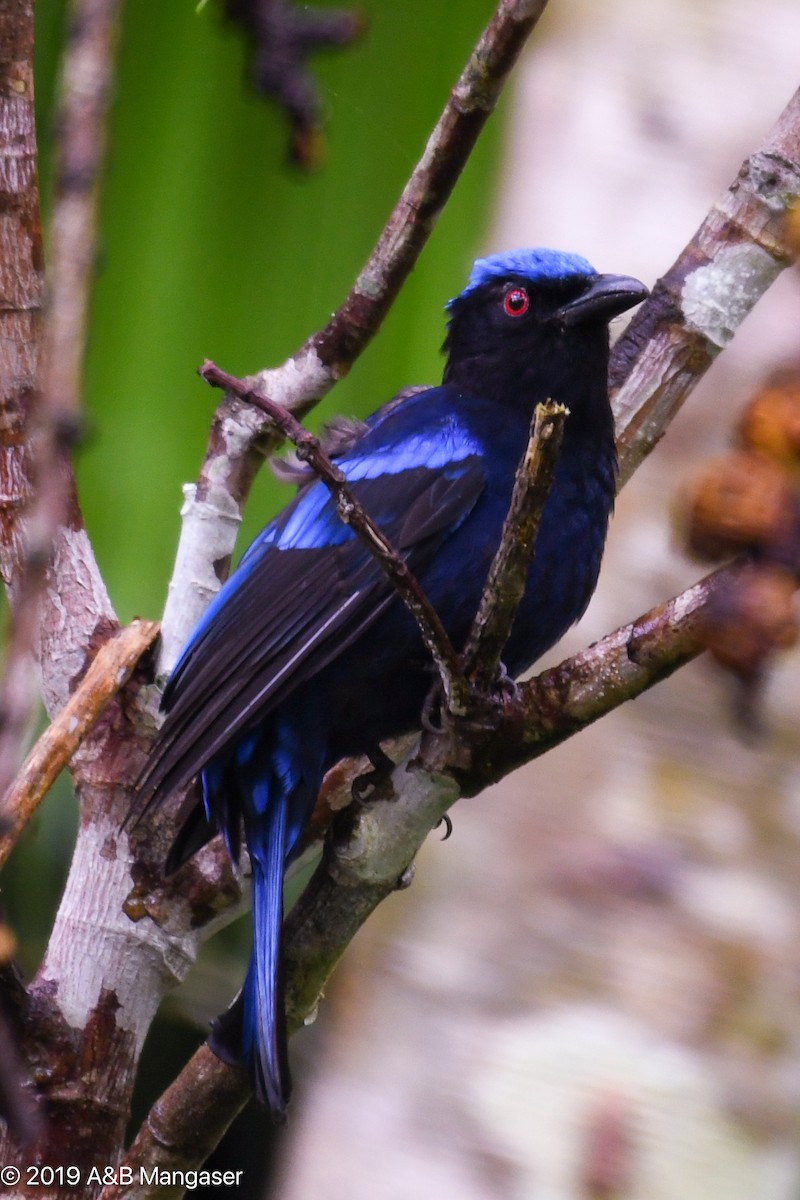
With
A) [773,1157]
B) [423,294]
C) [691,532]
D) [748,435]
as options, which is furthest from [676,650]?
[423,294]

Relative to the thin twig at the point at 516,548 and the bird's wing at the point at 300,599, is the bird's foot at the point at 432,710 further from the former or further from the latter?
the thin twig at the point at 516,548

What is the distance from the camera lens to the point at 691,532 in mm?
1756

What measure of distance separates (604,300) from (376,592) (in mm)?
793

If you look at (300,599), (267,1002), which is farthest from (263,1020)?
(300,599)

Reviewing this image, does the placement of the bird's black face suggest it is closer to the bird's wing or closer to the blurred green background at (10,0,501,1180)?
the bird's wing

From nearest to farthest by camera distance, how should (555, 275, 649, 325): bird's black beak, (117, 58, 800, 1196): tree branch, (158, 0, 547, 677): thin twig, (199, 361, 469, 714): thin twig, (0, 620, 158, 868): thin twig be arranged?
(199, 361, 469, 714): thin twig, (0, 620, 158, 868): thin twig, (117, 58, 800, 1196): tree branch, (158, 0, 547, 677): thin twig, (555, 275, 649, 325): bird's black beak

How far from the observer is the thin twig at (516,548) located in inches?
69.7

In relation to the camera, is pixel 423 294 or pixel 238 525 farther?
pixel 423 294

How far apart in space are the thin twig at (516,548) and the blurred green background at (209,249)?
167 centimetres

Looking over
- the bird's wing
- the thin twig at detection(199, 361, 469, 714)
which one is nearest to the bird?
the bird's wing

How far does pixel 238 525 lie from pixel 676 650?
1086mm

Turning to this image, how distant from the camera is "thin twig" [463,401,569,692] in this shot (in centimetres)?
177

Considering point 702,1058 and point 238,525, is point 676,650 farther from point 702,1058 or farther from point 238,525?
point 702,1058

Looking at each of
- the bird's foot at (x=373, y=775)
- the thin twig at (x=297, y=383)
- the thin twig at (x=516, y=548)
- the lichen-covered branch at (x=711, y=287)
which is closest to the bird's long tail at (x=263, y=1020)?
the bird's foot at (x=373, y=775)
